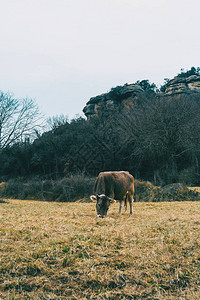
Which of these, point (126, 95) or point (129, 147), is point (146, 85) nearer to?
point (126, 95)

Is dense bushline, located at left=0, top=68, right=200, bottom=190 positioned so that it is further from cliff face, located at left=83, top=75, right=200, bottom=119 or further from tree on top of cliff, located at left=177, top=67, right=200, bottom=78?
tree on top of cliff, located at left=177, top=67, right=200, bottom=78

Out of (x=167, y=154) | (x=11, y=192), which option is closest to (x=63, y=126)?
(x=11, y=192)

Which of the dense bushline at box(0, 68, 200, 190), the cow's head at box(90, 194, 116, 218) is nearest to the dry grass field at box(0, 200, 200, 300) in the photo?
the cow's head at box(90, 194, 116, 218)

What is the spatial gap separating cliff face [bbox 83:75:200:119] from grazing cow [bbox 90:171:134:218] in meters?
32.9

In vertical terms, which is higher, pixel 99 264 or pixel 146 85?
pixel 146 85

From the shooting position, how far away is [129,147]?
30703 mm

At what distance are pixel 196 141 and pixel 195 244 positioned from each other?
19933mm

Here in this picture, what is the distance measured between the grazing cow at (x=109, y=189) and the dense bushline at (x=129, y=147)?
41.5 ft

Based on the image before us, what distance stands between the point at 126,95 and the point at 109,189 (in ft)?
138

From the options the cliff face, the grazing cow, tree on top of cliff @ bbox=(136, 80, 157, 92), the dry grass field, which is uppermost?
tree on top of cliff @ bbox=(136, 80, 157, 92)

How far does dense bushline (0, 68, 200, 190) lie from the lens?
22.2 metres

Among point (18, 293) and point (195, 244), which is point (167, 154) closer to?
point (195, 244)

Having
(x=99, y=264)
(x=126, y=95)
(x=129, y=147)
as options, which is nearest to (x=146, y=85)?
(x=126, y=95)

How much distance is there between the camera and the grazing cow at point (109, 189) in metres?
7.99
